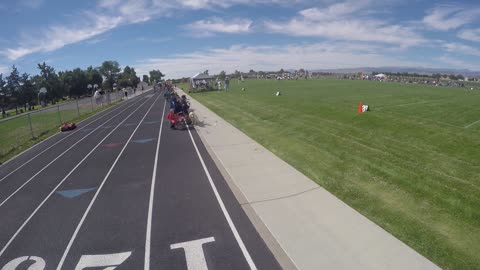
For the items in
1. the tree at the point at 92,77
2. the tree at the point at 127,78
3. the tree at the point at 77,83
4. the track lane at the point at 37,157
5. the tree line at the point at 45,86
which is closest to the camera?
the track lane at the point at 37,157

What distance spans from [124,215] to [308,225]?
13.6 ft

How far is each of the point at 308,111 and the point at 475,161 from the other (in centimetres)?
1076

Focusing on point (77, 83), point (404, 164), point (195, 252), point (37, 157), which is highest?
point (77, 83)

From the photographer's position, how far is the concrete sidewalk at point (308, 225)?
4.97 meters

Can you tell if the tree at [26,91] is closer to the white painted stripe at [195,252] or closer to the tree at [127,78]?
the tree at [127,78]

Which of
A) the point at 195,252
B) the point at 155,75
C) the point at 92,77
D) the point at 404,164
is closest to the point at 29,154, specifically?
the point at 195,252

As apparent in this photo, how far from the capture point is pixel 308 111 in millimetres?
18906

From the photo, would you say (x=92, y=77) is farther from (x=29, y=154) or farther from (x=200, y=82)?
(x=29, y=154)

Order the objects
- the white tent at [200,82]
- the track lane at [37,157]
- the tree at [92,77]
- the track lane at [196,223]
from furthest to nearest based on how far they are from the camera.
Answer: the tree at [92,77] → the white tent at [200,82] → the track lane at [37,157] → the track lane at [196,223]

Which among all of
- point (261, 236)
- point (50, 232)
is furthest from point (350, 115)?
point (50, 232)

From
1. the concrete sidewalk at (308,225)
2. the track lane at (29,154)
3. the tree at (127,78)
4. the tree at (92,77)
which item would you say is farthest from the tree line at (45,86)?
the concrete sidewalk at (308,225)

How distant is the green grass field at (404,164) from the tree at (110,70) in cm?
11433

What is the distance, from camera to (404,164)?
8.90 m

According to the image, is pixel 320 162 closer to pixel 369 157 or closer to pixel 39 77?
pixel 369 157
